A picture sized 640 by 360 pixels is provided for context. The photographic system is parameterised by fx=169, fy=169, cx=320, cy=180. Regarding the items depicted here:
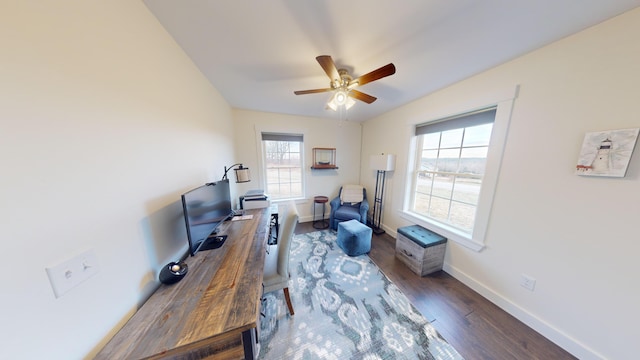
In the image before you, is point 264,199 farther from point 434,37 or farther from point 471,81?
point 471,81

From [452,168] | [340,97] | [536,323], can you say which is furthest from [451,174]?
[340,97]

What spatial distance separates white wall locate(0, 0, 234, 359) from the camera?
0.47 metres

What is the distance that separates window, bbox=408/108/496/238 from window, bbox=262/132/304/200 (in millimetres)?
2069

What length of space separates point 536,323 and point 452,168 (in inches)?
60.6

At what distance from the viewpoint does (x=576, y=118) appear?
48.4 inches

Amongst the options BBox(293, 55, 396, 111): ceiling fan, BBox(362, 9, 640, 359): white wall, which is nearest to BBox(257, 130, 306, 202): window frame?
BBox(293, 55, 396, 111): ceiling fan

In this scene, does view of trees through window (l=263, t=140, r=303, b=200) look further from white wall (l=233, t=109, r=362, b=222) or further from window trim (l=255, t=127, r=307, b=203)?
white wall (l=233, t=109, r=362, b=222)

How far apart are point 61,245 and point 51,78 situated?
1.81 ft

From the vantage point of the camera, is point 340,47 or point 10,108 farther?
point 340,47

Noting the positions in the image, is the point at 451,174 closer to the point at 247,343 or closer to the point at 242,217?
the point at 247,343

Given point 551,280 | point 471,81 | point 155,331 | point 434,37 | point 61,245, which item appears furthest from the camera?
A: point 471,81

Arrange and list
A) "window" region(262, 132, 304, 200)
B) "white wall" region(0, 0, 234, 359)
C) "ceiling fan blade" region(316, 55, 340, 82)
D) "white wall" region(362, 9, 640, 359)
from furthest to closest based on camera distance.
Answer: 1. "window" region(262, 132, 304, 200)
2. "ceiling fan blade" region(316, 55, 340, 82)
3. "white wall" region(362, 9, 640, 359)
4. "white wall" region(0, 0, 234, 359)

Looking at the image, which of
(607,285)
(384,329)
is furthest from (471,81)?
(384,329)

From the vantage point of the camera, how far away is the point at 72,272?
59 cm
